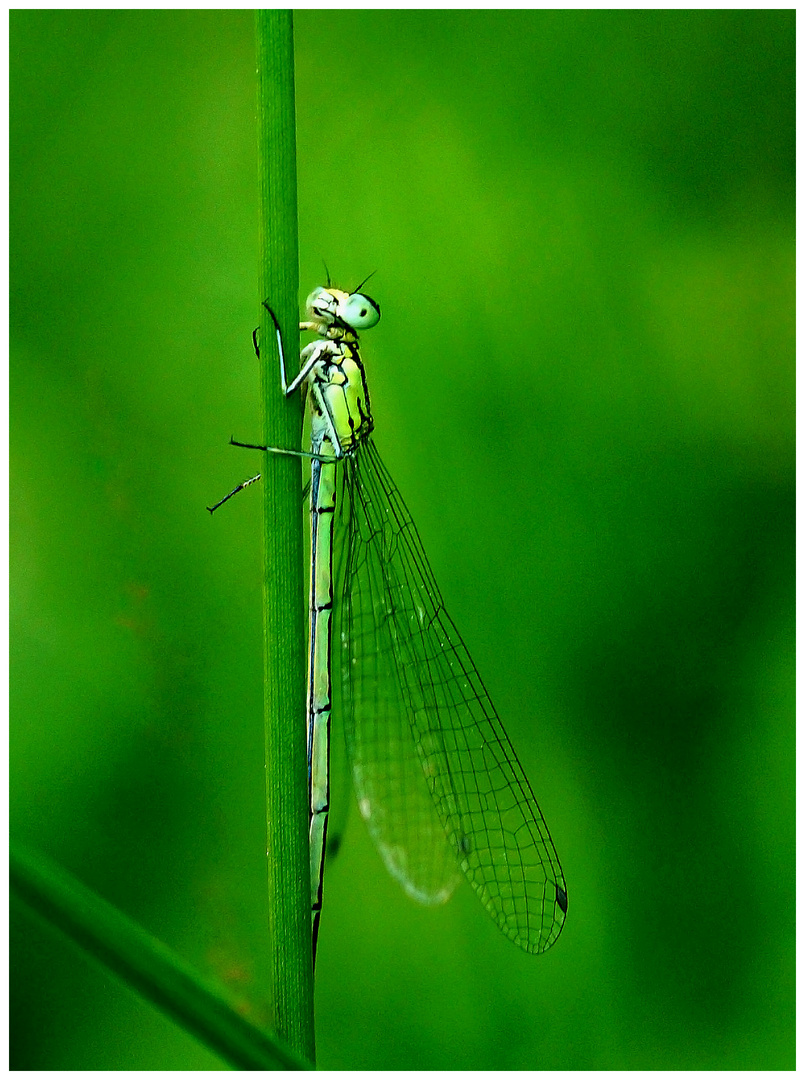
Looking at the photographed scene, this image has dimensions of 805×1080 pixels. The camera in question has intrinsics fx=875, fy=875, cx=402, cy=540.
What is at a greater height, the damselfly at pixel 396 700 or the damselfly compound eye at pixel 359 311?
the damselfly compound eye at pixel 359 311

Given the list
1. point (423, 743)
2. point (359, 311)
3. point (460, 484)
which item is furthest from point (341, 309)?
point (423, 743)

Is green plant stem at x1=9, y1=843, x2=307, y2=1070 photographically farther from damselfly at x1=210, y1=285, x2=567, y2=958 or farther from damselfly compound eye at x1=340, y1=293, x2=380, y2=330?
damselfly compound eye at x1=340, y1=293, x2=380, y2=330

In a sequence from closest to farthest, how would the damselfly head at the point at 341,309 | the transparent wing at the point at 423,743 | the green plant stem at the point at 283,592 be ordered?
1. the green plant stem at the point at 283,592
2. the transparent wing at the point at 423,743
3. the damselfly head at the point at 341,309

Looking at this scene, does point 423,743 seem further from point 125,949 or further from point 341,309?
point 125,949

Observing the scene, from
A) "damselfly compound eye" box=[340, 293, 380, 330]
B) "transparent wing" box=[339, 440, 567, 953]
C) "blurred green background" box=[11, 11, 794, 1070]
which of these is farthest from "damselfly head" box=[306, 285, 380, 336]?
"transparent wing" box=[339, 440, 567, 953]

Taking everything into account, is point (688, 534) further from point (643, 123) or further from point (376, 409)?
point (643, 123)

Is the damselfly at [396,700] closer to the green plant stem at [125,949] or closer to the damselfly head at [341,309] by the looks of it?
the damselfly head at [341,309]

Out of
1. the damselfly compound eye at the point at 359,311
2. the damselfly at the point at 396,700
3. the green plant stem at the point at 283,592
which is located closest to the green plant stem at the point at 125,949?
the green plant stem at the point at 283,592

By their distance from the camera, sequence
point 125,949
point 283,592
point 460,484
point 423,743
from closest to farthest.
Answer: point 125,949 → point 283,592 → point 460,484 → point 423,743
